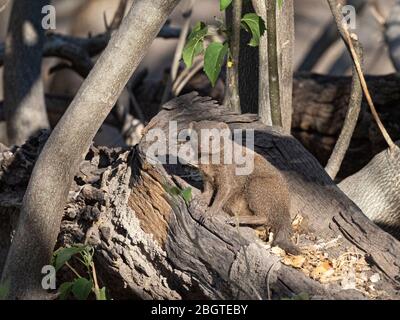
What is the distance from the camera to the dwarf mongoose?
12.8ft

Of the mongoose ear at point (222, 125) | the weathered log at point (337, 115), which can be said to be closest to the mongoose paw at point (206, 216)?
the mongoose ear at point (222, 125)

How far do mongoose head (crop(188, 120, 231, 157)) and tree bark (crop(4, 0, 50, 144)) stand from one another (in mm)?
3684

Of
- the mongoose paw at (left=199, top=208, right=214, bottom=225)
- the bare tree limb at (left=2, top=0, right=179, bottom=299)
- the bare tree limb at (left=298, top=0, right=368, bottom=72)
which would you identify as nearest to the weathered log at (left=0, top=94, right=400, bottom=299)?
the mongoose paw at (left=199, top=208, right=214, bottom=225)

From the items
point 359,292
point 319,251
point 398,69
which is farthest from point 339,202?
point 398,69

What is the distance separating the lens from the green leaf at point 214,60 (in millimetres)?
4148

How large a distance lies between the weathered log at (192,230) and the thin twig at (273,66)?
0.42m

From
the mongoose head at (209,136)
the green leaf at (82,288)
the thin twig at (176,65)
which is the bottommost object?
the green leaf at (82,288)

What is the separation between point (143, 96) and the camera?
9.07m

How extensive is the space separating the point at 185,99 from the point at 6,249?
1416mm

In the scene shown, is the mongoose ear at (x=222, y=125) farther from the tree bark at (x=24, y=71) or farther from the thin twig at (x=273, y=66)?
the tree bark at (x=24, y=71)

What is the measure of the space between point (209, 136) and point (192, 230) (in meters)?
0.52

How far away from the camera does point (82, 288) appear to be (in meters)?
3.76

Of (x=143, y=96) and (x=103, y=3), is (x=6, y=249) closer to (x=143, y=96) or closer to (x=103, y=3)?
(x=143, y=96)

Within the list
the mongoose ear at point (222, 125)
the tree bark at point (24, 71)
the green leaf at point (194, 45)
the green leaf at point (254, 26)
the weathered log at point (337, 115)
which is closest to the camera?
the mongoose ear at point (222, 125)
